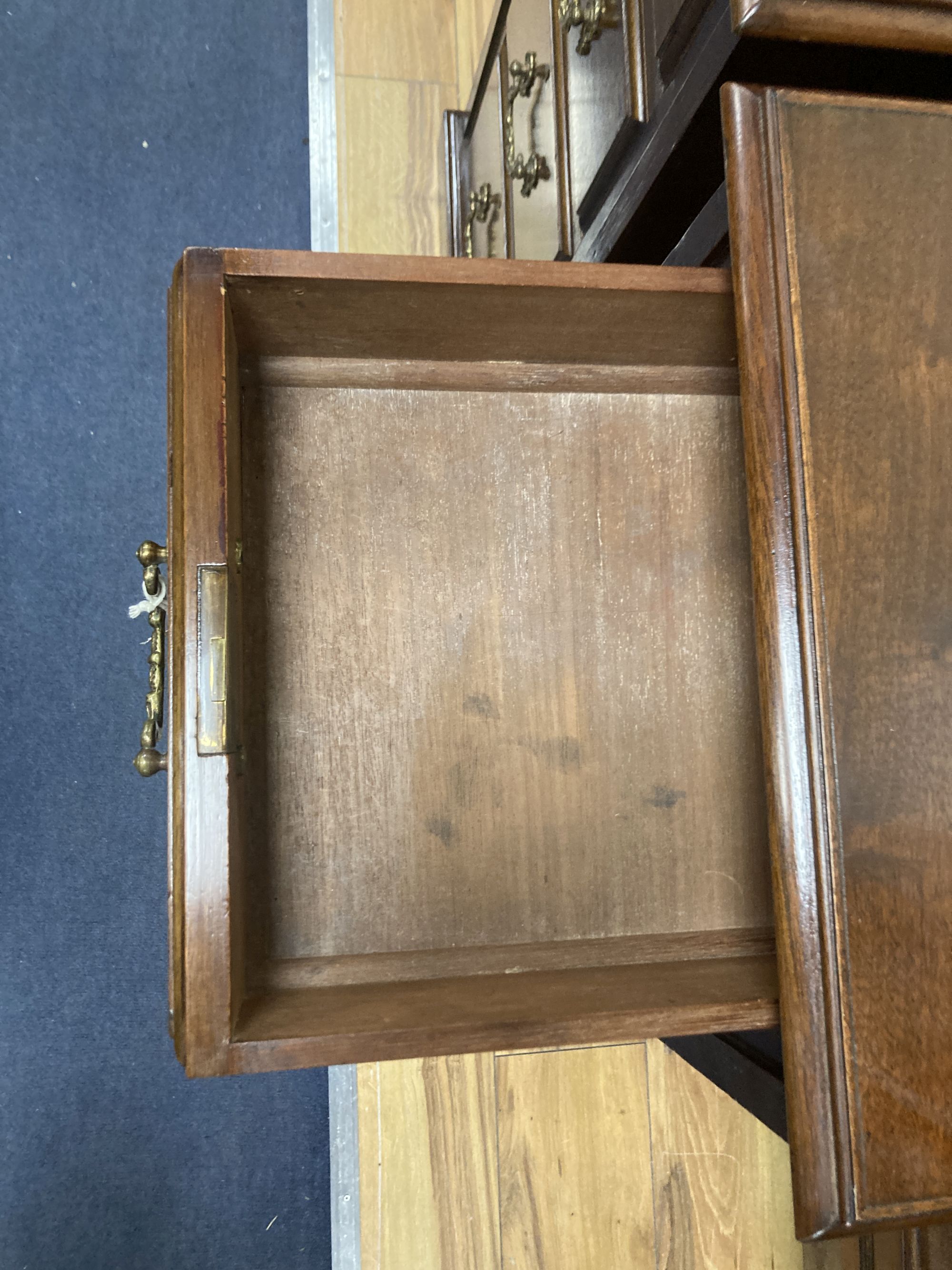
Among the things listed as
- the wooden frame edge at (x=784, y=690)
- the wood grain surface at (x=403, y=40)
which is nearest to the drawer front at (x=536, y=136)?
the wooden frame edge at (x=784, y=690)

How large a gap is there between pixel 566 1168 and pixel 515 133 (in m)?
1.14

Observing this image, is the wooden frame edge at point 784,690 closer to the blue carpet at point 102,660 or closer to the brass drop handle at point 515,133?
the brass drop handle at point 515,133

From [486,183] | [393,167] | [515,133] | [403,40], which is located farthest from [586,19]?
[403,40]

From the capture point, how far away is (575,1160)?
3.75 feet

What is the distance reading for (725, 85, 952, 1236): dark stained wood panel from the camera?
48cm

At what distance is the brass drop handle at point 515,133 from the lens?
2.92 ft

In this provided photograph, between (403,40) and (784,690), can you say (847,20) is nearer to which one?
(784,690)

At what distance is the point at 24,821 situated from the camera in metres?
1.13

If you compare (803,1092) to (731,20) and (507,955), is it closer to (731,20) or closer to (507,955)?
(507,955)

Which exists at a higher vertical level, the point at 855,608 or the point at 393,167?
the point at 393,167

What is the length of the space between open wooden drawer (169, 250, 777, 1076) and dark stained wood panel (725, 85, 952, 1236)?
9cm

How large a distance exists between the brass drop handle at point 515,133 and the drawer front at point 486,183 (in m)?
0.05

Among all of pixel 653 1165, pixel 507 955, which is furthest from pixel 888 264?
pixel 653 1165

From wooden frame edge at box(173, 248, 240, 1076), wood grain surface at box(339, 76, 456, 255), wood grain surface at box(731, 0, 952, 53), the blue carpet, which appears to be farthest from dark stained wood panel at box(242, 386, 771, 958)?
wood grain surface at box(339, 76, 456, 255)
